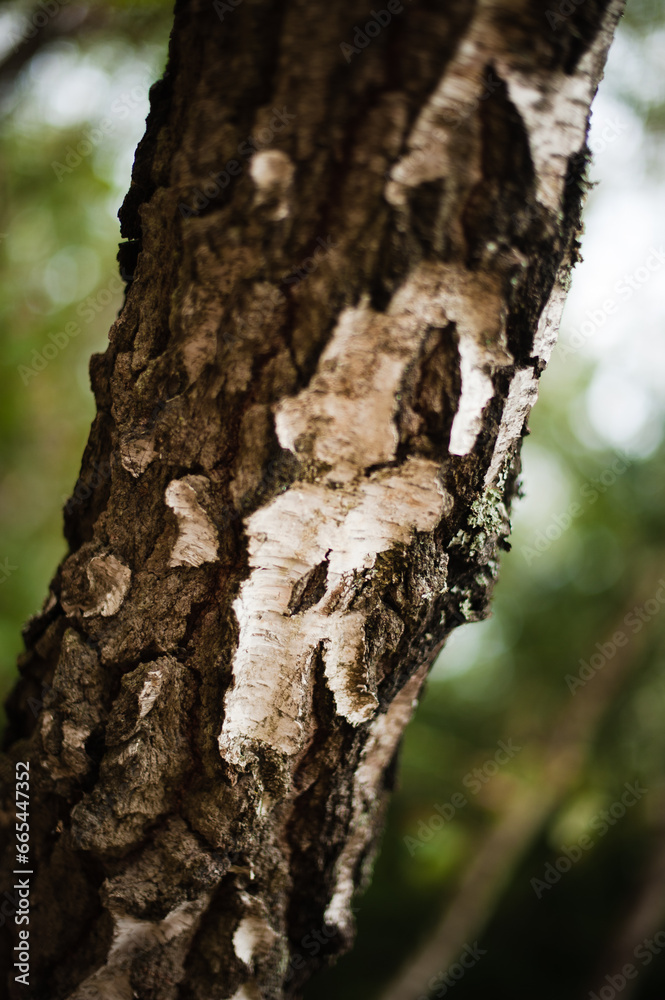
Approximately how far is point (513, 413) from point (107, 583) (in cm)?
43

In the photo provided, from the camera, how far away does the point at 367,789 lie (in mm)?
686

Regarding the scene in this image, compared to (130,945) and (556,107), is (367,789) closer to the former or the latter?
(130,945)

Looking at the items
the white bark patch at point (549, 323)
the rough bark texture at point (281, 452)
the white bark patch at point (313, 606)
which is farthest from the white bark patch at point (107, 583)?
the white bark patch at point (549, 323)

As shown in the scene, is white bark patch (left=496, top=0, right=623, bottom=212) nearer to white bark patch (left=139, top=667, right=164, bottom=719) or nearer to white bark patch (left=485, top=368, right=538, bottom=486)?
white bark patch (left=485, top=368, right=538, bottom=486)

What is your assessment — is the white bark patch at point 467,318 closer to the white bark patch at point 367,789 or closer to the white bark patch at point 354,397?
the white bark patch at point 354,397

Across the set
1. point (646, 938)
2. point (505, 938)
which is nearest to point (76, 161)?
point (646, 938)

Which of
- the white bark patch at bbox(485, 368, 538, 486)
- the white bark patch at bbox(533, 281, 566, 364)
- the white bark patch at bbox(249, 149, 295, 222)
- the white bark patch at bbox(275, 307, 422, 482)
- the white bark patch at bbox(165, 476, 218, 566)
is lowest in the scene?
the white bark patch at bbox(165, 476, 218, 566)

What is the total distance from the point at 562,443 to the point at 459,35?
4.17m

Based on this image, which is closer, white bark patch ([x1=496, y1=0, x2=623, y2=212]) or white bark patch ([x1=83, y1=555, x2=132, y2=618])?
white bark patch ([x1=496, y1=0, x2=623, y2=212])

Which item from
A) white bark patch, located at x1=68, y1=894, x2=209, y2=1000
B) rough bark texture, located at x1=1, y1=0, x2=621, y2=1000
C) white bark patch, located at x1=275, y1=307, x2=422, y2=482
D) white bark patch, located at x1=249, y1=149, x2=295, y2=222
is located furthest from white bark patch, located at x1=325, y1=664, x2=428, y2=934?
white bark patch, located at x1=249, y1=149, x2=295, y2=222

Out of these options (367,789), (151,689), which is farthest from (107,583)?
(367,789)

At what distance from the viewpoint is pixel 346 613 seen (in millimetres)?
543

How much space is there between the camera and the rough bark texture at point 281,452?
0.45 m

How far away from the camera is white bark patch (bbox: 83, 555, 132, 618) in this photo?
0.58 meters
